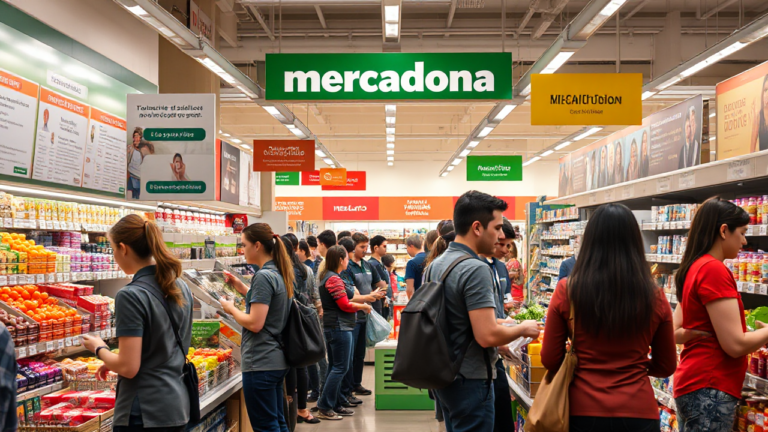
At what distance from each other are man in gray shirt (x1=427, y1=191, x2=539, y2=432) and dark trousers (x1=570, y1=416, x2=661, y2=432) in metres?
0.42

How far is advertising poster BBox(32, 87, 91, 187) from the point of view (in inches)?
193

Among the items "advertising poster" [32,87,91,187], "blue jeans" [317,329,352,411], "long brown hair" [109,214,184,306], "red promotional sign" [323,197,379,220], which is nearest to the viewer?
"long brown hair" [109,214,184,306]

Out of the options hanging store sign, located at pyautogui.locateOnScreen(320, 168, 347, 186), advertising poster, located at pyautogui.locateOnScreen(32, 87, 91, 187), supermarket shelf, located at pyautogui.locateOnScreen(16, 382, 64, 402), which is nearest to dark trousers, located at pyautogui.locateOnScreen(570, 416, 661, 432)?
supermarket shelf, located at pyautogui.locateOnScreen(16, 382, 64, 402)

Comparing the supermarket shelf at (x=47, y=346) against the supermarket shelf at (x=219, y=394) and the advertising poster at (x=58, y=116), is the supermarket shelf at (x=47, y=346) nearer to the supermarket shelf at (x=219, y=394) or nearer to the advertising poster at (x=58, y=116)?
the supermarket shelf at (x=219, y=394)

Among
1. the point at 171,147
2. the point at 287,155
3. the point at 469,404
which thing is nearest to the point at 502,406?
the point at 469,404

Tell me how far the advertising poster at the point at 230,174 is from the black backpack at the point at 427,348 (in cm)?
849

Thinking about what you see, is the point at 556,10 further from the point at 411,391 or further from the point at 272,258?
the point at 272,258

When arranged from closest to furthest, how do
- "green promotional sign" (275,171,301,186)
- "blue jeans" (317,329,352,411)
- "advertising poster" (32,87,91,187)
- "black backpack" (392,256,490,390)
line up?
"black backpack" (392,256,490,390)
"advertising poster" (32,87,91,187)
"blue jeans" (317,329,352,411)
"green promotional sign" (275,171,301,186)

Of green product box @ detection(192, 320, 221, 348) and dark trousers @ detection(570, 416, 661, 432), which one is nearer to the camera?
dark trousers @ detection(570, 416, 661, 432)

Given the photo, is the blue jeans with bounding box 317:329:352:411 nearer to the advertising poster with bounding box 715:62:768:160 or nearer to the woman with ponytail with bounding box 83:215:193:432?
the woman with ponytail with bounding box 83:215:193:432

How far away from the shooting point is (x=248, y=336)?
4043 mm

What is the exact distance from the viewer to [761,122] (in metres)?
4.88

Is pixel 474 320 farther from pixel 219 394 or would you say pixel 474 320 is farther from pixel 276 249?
pixel 219 394

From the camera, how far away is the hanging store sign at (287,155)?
41.1 ft
